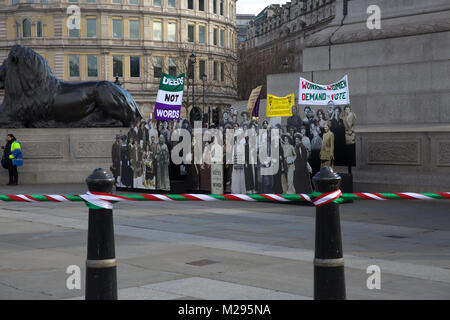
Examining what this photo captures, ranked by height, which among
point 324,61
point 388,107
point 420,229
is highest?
point 324,61

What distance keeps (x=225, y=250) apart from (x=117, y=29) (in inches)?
3320

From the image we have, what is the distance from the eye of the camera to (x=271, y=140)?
15.6 metres

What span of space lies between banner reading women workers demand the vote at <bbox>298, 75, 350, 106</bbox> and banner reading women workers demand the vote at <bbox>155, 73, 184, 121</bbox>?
513 cm

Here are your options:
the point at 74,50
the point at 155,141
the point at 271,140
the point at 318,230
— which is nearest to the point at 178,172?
the point at 155,141

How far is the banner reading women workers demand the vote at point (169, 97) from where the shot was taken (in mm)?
20609

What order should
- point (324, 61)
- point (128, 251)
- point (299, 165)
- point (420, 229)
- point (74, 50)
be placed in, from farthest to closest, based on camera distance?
point (74, 50)
point (324, 61)
point (299, 165)
point (420, 229)
point (128, 251)

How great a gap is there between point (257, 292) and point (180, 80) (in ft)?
48.3

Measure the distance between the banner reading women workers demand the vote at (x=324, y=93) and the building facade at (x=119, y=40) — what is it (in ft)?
225

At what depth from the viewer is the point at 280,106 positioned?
16062 millimetres

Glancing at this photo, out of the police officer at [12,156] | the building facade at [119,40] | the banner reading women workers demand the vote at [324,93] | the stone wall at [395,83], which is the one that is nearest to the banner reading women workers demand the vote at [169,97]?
the stone wall at [395,83]

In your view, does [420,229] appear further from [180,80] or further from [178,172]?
[180,80]

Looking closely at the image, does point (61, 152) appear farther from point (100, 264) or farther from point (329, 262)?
point (329, 262)

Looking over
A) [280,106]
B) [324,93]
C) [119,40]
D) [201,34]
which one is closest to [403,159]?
[324,93]
